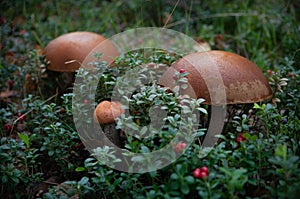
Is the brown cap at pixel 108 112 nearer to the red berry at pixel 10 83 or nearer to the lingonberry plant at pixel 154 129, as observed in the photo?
the lingonberry plant at pixel 154 129

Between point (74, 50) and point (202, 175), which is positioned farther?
point (74, 50)

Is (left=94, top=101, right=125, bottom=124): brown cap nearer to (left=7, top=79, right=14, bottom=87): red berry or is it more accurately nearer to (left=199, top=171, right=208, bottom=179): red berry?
(left=199, top=171, right=208, bottom=179): red berry

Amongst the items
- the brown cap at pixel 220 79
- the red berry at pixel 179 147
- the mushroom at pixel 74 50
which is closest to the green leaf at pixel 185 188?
the red berry at pixel 179 147

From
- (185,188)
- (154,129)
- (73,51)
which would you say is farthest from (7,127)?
(185,188)

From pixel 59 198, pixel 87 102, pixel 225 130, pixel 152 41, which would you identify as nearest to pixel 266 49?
pixel 152 41

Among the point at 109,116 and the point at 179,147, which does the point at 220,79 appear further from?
the point at 109,116

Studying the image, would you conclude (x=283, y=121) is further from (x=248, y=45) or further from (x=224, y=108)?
(x=248, y=45)
